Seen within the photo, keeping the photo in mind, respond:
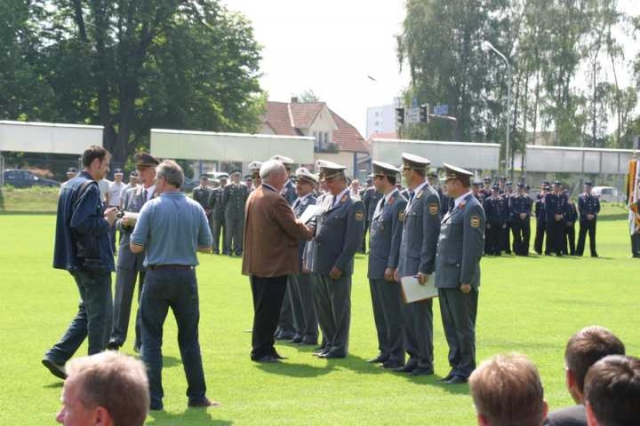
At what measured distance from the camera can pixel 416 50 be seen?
64.9m

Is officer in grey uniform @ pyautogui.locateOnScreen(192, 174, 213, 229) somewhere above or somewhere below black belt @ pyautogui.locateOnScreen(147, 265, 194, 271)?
below

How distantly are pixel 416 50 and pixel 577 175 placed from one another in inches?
552

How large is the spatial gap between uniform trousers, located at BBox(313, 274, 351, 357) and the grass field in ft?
0.81

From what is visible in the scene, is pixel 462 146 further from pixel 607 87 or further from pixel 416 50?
pixel 607 87

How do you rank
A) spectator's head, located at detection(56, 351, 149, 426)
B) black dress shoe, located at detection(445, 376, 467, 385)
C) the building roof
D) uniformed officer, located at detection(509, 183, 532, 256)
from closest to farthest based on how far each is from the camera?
spectator's head, located at detection(56, 351, 149, 426) → black dress shoe, located at detection(445, 376, 467, 385) → uniformed officer, located at detection(509, 183, 532, 256) → the building roof

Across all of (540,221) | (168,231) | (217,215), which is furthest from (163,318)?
(540,221)

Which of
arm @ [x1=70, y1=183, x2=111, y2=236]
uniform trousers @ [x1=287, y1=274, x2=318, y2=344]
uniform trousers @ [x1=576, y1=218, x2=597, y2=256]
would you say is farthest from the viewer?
uniform trousers @ [x1=576, y1=218, x2=597, y2=256]

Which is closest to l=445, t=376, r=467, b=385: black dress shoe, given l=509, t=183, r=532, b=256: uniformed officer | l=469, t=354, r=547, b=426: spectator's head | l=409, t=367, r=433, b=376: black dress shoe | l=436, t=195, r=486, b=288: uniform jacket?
l=409, t=367, r=433, b=376: black dress shoe

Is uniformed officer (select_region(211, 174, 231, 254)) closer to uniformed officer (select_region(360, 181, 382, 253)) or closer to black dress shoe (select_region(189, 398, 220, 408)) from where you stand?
uniformed officer (select_region(360, 181, 382, 253))

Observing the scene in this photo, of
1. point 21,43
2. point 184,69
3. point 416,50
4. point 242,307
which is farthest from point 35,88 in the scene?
point 242,307

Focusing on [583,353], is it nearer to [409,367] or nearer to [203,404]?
[203,404]

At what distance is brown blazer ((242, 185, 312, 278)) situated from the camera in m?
11.1

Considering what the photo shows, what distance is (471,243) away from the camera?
10102 millimetres

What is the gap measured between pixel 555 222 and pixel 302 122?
271 ft
